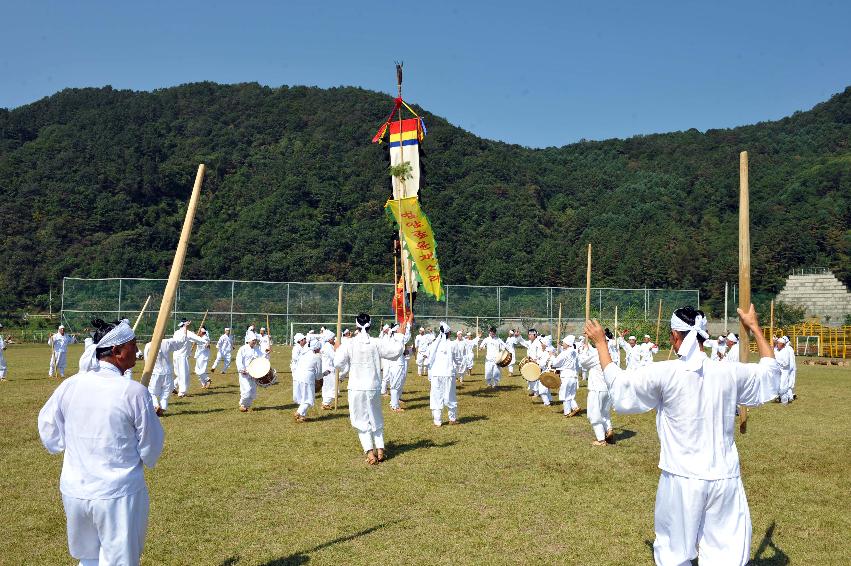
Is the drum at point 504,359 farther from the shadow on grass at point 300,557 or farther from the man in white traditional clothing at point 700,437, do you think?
the man in white traditional clothing at point 700,437

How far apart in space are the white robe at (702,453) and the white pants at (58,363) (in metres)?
20.6

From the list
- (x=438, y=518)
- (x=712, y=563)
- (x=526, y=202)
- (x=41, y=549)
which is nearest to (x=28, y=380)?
(x=41, y=549)

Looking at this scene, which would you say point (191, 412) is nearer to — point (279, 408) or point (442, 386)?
point (279, 408)

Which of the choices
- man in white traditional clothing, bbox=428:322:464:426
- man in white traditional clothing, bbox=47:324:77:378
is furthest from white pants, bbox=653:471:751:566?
man in white traditional clothing, bbox=47:324:77:378

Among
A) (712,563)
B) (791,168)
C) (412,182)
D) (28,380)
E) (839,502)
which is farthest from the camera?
(791,168)

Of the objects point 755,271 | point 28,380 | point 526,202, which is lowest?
point 28,380

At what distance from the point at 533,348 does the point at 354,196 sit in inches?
2138

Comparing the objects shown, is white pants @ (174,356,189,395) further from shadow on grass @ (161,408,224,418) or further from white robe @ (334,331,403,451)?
white robe @ (334,331,403,451)

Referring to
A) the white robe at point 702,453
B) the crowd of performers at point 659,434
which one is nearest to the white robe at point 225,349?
the crowd of performers at point 659,434

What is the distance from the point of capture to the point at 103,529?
4.19m

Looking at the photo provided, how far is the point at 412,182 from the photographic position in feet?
51.6

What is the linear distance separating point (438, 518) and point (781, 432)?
8.39 m

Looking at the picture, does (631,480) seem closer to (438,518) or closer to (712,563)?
(438,518)

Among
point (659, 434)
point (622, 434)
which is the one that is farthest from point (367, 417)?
point (659, 434)
